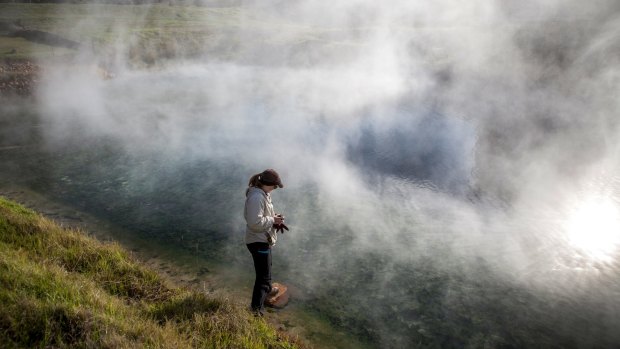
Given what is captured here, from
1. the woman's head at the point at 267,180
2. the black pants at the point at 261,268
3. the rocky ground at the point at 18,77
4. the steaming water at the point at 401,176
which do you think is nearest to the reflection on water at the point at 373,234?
the steaming water at the point at 401,176

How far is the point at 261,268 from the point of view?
18.2 ft

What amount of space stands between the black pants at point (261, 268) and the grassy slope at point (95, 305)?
0.33 meters

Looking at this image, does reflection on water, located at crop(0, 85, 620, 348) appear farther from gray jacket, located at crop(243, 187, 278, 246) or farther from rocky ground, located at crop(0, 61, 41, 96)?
rocky ground, located at crop(0, 61, 41, 96)

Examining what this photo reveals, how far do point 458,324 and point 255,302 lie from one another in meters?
3.33

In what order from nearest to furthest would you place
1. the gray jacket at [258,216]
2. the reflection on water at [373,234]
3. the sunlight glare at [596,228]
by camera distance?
the gray jacket at [258,216], the reflection on water at [373,234], the sunlight glare at [596,228]

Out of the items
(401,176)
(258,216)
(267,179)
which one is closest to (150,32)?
(401,176)

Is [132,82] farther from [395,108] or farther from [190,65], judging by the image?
[395,108]

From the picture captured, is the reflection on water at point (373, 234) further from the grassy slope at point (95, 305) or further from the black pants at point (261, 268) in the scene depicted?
the grassy slope at point (95, 305)

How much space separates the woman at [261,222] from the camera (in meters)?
5.13

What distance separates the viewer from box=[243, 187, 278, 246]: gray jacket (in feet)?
16.8

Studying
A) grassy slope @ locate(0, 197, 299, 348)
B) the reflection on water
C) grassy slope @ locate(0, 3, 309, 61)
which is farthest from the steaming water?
grassy slope @ locate(0, 3, 309, 61)

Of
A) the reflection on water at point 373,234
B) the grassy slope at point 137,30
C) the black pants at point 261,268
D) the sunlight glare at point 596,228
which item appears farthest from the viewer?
the grassy slope at point 137,30

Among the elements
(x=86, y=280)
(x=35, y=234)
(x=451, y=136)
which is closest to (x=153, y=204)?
(x=35, y=234)

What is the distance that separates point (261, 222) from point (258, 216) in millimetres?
88
